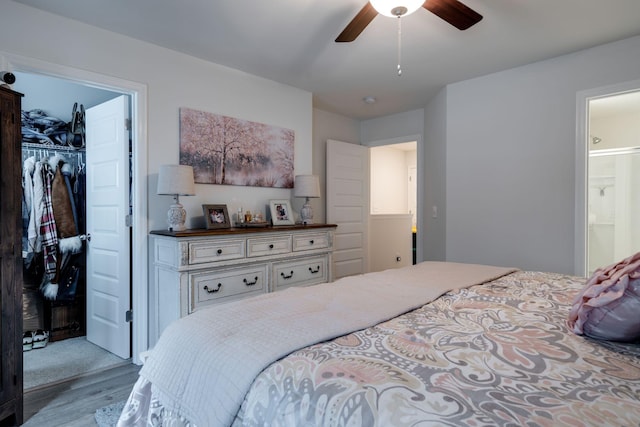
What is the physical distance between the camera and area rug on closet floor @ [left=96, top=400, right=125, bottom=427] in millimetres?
1896

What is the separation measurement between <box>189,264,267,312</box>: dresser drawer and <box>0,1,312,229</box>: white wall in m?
0.62

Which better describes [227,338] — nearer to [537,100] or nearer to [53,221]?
[53,221]

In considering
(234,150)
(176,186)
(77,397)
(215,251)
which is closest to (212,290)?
(215,251)

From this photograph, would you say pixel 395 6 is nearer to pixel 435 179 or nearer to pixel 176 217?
pixel 176 217

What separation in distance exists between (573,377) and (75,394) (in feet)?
8.85

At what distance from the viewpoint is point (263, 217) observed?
3430 millimetres

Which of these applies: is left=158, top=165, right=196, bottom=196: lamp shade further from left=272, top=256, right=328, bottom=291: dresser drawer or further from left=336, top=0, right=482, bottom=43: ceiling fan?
left=336, top=0, right=482, bottom=43: ceiling fan

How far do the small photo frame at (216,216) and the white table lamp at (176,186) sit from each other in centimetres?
24

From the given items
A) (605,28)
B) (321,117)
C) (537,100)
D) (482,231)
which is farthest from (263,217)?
(605,28)

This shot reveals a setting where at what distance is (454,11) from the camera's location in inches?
73.4

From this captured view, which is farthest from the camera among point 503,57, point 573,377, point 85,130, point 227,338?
point 85,130

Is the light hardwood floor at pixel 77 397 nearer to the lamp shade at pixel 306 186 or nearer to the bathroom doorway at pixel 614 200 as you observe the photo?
the lamp shade at pixel 306 186

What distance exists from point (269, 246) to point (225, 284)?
489 mm

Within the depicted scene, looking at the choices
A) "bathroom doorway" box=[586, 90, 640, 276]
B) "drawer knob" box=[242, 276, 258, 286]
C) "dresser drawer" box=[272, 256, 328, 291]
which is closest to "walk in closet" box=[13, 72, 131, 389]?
"drawer knob" box=[242, 276, 258, 286]
